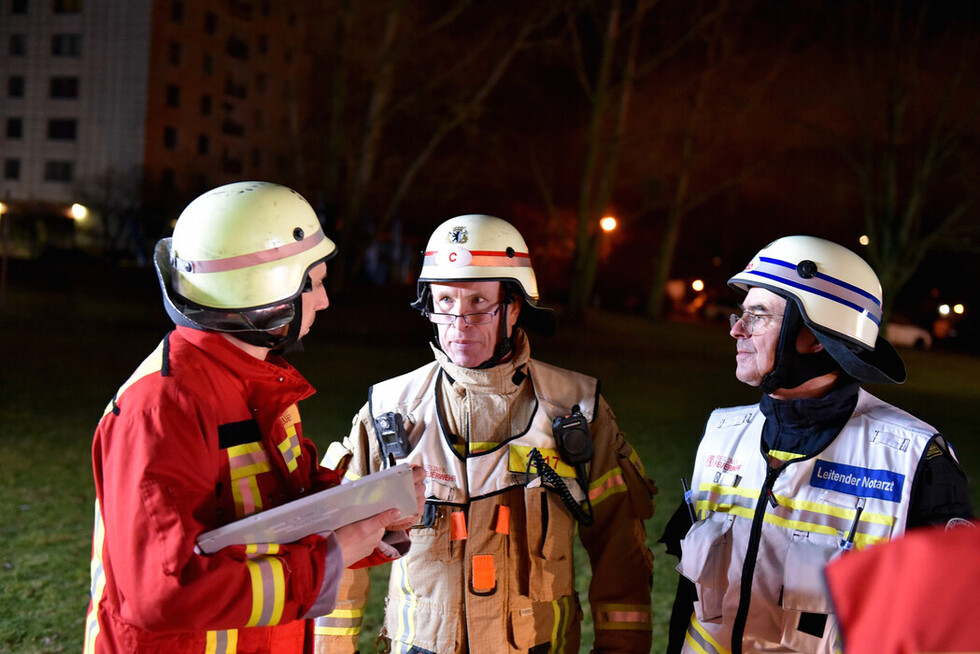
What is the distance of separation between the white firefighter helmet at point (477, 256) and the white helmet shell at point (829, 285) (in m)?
0.99

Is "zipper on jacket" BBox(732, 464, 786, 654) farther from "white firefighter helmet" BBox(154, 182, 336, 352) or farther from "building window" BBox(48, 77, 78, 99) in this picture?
"building window" BBox(48, 77, 78, 99)

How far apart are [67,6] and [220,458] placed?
56446 mm

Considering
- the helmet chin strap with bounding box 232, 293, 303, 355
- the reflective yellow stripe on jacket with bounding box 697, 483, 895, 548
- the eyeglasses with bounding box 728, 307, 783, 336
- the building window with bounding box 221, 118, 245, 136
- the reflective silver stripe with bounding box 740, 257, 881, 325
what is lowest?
the reflective yellow stripe on jacket with bounding box 697, 483, 895, 548

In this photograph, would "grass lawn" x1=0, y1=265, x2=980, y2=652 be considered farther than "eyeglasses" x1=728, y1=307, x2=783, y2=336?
Yes

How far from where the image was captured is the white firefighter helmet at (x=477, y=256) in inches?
130

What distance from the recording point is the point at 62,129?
47.8 meters

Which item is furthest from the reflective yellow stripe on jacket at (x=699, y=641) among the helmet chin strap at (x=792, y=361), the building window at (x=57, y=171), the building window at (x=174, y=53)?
the building window at (x=174, y=53)

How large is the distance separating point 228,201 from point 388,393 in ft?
3.65

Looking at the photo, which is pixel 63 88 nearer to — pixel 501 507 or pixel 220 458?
pixel 501 507

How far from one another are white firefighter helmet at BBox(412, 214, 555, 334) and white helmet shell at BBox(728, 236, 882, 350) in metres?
0.99

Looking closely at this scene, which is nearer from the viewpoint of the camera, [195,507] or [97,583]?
[195,507]

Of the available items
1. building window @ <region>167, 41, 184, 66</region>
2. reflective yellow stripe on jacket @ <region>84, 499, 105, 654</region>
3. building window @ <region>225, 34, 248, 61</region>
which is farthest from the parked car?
building window @ <region>225, 34, 248, 61</region>

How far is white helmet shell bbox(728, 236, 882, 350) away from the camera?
2.71m

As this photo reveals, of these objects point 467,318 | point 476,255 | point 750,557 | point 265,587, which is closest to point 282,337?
point 265,587
